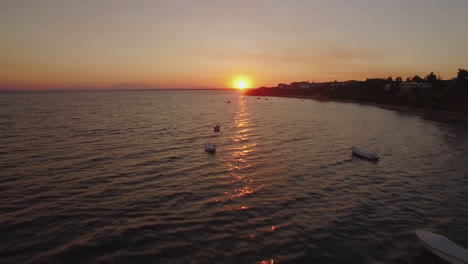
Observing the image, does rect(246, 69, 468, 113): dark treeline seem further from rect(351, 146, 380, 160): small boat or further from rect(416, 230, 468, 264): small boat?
rect(416, 230, 468, 264): small boat

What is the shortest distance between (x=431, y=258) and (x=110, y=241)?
1749cm

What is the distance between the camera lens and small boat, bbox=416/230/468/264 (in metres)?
12.6

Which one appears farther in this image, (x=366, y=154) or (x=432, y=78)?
(x=432, y=78)

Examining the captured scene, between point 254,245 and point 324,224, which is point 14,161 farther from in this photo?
point 324,224

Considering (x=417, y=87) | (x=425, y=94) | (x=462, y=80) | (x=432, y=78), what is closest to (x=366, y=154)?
(x=425, y=94)

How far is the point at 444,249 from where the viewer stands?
13062 millimetres

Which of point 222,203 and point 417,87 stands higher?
point 417,87

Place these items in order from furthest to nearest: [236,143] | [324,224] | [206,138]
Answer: [206,138]
[236,143]
[324,224]

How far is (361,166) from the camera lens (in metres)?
29.5

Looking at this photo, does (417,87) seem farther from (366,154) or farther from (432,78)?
(366,154)

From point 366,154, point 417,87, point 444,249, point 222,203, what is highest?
point 417,87

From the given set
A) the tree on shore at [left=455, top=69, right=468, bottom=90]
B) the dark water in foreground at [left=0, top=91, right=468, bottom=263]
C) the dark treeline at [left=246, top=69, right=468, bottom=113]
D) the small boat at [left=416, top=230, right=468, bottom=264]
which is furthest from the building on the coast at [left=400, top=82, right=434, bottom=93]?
the small boat at [left=416, top=230, right=468, bottom=264]

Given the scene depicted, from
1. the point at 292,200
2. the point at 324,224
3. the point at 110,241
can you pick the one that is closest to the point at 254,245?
the point at 324,224

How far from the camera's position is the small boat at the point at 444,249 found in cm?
1262
